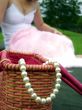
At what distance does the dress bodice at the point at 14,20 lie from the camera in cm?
280

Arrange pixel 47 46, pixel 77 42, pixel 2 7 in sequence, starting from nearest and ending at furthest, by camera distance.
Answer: pixel 47 46
pixel 2 7
pixel 77 42

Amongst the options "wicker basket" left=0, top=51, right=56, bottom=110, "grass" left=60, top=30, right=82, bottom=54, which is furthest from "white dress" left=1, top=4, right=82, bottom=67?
"grass" left=60, top=30, right=82, bottom=54

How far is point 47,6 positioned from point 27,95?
13323mm

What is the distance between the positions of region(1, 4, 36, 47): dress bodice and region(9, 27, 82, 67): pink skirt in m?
0.18

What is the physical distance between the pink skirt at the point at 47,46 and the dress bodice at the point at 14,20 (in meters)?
0.18

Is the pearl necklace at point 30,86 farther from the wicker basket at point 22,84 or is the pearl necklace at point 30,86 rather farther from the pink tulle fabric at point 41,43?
the pink tulle fabric at point 41,43

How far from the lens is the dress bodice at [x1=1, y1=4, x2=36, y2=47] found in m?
2.80

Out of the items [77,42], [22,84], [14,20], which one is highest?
[22,84]

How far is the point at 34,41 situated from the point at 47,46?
0.27ft

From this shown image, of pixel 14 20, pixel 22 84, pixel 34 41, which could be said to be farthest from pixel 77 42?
pixel 22 84

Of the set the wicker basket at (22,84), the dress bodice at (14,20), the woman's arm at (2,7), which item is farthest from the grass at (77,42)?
the wicker basket at (22,84)

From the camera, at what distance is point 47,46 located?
8.00 ft

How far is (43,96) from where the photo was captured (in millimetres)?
1577

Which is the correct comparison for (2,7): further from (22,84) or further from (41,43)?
(22,84)
